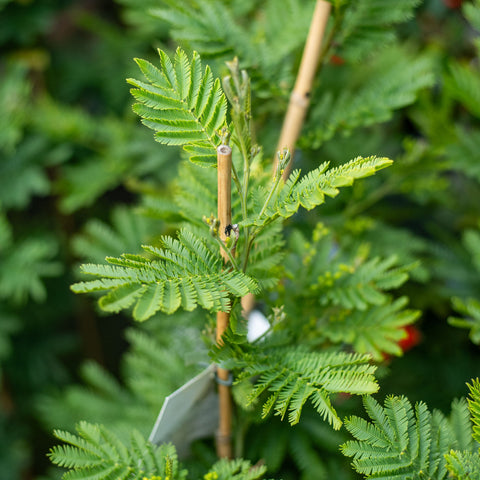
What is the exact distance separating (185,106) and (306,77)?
234mm

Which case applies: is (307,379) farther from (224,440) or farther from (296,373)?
(224,440)

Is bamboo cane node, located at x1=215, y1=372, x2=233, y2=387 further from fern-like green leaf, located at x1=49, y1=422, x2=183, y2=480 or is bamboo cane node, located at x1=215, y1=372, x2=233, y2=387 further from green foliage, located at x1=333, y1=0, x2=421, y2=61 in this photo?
green foliage, located at x1=333, y1=0, x2=421, y2=61

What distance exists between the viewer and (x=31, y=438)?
4.02ft

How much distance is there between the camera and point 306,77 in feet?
1.96

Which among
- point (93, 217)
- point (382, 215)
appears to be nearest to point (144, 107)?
point (382, 215)

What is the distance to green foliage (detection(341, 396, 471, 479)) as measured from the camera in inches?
16.8

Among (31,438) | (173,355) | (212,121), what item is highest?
(212,121)

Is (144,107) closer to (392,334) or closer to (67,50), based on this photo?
(392,334)

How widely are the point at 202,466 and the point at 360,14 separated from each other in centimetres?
58

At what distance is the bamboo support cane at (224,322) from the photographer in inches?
15.3

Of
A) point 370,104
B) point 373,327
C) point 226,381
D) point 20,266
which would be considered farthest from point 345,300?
point 20,266

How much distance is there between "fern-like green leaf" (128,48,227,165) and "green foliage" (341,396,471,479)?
10.4 inches

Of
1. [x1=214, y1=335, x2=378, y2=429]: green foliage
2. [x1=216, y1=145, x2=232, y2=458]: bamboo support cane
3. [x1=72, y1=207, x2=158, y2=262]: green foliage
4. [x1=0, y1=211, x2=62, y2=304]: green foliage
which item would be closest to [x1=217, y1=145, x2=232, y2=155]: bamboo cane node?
[x1=216, y1=145, x2=232, y2=458]: bamboo support cane

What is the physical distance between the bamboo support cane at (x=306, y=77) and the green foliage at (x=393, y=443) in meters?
0.27
